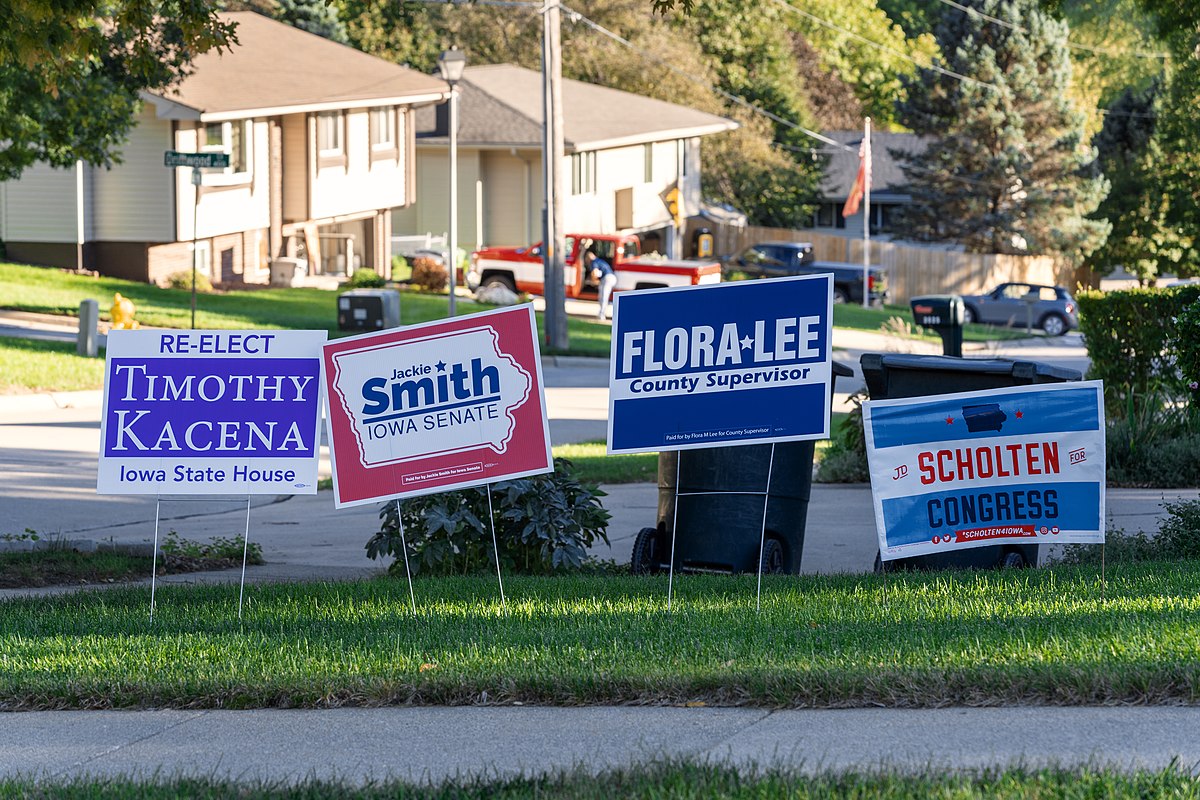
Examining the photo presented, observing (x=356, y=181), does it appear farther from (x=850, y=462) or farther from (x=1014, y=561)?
(x=1014, y=561)

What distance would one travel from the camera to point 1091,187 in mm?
50125

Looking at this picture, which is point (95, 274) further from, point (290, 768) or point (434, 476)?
point (290, 768)

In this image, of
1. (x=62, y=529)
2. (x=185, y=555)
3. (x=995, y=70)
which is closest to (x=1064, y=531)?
(x=185, y=555)

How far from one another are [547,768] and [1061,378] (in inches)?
205

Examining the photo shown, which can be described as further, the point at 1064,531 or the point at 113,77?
the point at 113,77

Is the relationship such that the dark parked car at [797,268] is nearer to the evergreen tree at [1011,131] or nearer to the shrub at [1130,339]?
the evergreen tree at [1011,131]

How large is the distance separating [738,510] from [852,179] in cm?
5892

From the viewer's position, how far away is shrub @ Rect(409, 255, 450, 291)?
3931 centimetres

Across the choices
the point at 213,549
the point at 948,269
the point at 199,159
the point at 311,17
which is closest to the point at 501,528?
the point at 213,549

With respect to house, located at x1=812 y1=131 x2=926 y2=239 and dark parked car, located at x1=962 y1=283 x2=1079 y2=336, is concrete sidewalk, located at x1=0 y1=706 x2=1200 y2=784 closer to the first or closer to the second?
dark parked car, located at x1=962 y1=283 x2=1079 y2=336

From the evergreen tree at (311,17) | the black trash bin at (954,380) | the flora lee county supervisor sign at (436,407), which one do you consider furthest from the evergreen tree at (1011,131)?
the flora lee county supervisor sign at (436,407)

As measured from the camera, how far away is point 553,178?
87.9ft

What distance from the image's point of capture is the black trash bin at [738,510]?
8.88 metres

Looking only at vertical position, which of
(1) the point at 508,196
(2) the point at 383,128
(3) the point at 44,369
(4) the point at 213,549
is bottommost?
(4) the point at 213,549
